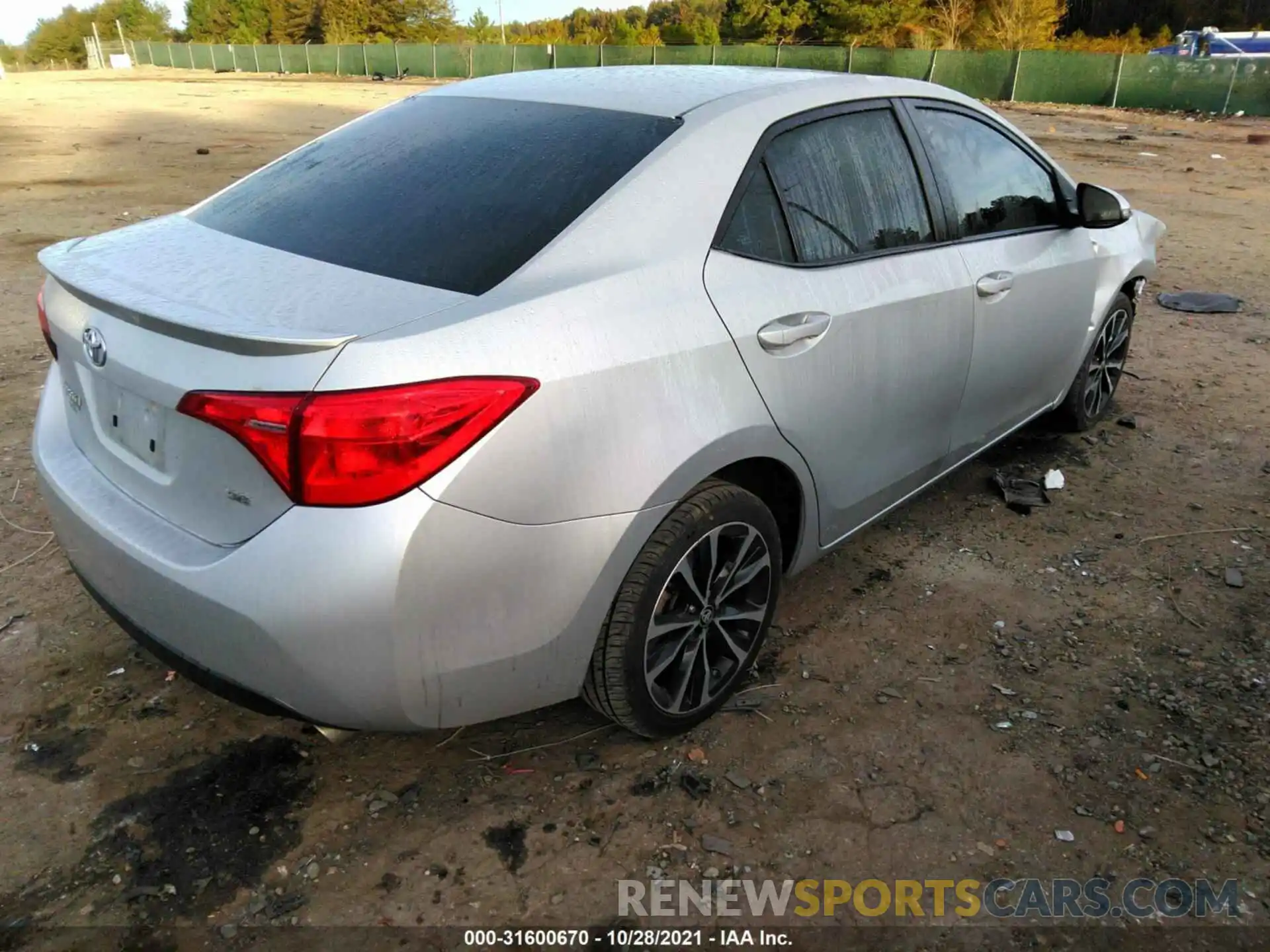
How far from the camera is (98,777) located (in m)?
2.48

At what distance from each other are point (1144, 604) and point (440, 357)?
2733mm

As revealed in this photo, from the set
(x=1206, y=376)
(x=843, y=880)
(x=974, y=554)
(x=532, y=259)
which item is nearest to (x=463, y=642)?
(x=532, y=259)

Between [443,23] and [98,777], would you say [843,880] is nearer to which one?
[98,777]

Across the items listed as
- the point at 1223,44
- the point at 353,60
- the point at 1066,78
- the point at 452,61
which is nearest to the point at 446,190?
the point at 1066,78

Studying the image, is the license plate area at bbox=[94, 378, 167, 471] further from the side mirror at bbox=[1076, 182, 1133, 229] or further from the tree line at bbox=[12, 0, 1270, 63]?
the tree line at bbox=[12, 0, 1270, 63]

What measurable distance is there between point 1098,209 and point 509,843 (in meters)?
3.30

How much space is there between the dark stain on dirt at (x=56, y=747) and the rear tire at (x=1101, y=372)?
414 cm

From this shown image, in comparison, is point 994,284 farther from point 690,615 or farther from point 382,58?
point 382,58

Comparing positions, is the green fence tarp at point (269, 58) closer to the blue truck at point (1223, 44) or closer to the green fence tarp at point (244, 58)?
the green fence tarp at point (244, 58)

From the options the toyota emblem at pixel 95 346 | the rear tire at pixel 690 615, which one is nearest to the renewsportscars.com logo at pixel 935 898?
the rear tire at pixel 690 615

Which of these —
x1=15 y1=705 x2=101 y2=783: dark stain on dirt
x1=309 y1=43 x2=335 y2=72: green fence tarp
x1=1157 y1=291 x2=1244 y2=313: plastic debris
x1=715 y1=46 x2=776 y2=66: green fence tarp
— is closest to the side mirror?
x1=1157 y1=291 x2=1244 y2=313: plastic debris

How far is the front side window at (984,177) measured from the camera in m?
3.29

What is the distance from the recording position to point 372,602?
6.12 feet

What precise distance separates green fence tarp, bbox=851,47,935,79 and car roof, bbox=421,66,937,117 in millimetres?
32038
